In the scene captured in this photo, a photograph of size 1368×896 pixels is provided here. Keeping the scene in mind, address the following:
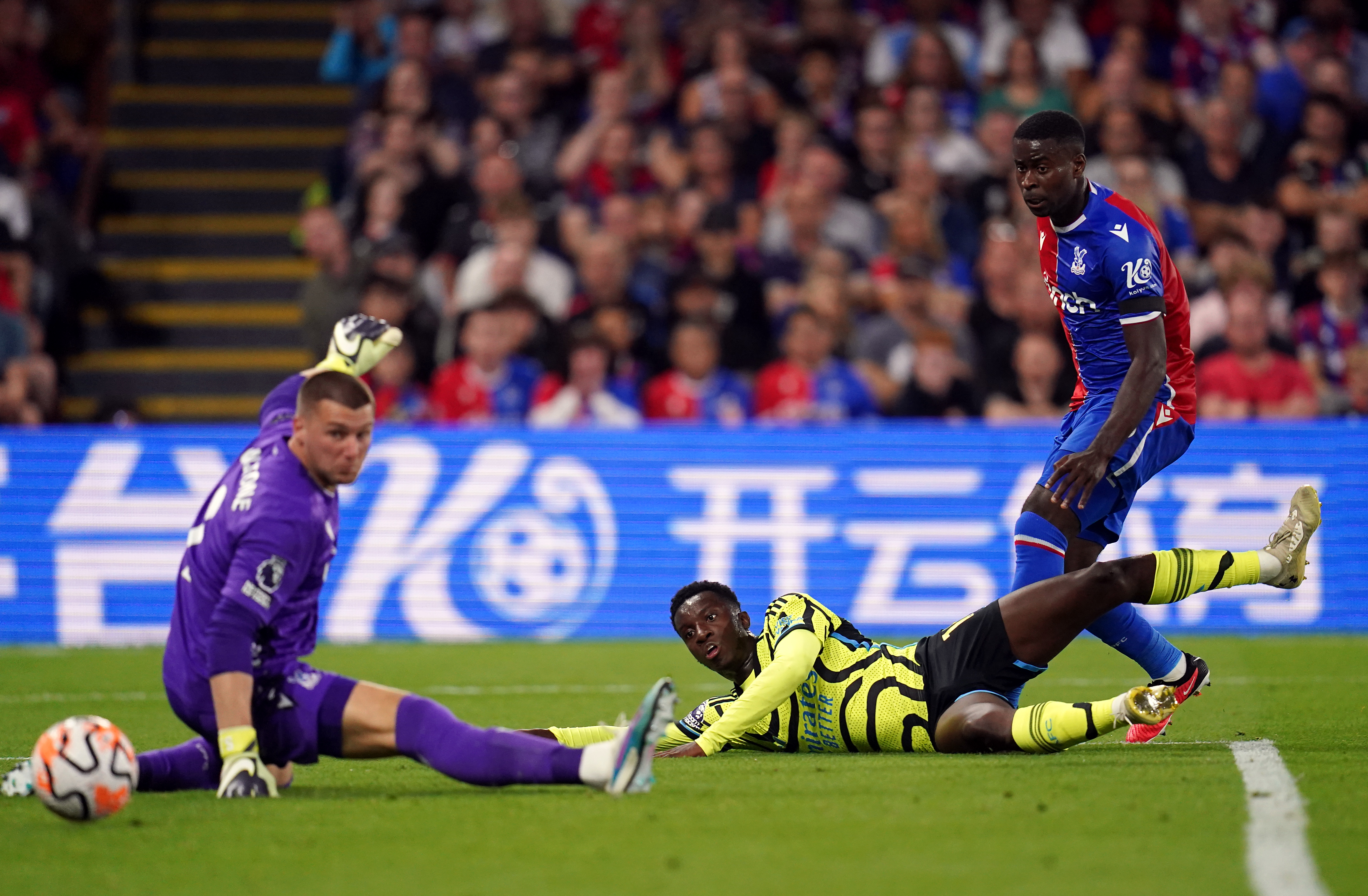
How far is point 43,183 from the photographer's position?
15391 millimetres

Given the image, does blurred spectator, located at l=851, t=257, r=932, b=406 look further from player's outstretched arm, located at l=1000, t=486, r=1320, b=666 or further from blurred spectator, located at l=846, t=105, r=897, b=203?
player's outstretched arm, located at l=1000, t=486, r=1320, b=666

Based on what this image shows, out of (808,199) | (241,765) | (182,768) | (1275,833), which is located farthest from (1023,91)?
(241,765)

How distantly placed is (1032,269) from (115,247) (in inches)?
367

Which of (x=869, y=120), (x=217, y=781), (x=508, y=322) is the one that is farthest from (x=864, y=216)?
(x=217, y=781)

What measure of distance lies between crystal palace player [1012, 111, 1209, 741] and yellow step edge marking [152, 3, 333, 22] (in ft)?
44.9

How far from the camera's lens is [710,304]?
12906 millimetres

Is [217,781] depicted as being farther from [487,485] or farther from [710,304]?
[710,304]

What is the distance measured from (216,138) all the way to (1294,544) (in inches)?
556

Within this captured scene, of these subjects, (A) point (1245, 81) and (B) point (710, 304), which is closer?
(B) point (710, 304)

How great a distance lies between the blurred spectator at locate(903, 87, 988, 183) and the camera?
14.3 m

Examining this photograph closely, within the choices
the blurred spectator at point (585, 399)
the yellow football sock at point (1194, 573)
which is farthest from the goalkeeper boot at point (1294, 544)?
the blurred spectator at point (585, 399)

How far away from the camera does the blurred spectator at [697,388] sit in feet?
41.2

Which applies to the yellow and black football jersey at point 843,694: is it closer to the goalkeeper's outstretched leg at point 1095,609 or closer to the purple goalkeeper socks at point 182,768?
the goalkeeper's outstretched leg at point 1095,609

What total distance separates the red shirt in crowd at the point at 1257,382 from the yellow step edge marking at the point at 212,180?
31.6 ft
